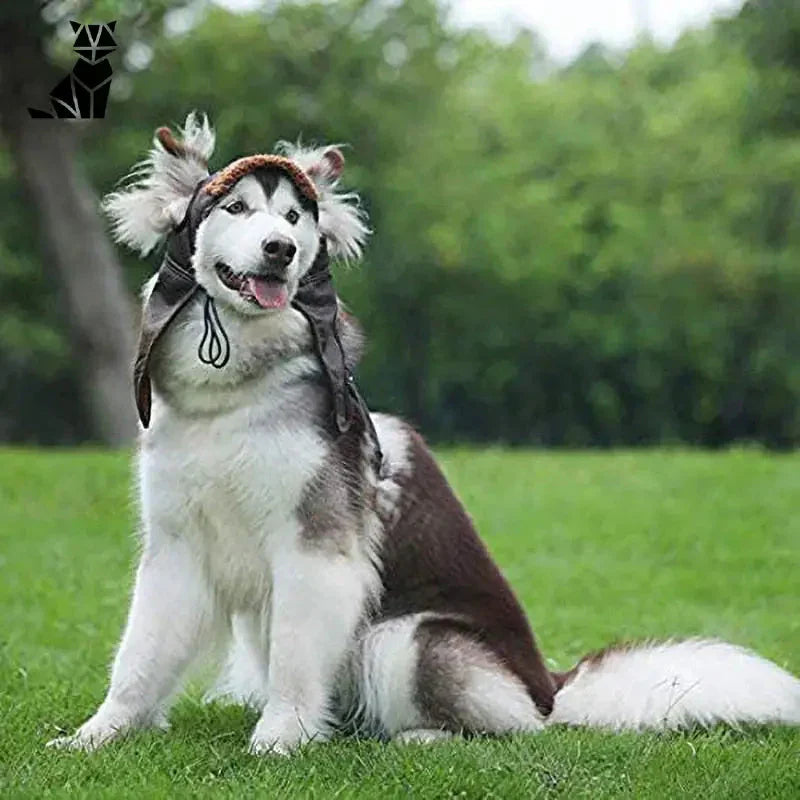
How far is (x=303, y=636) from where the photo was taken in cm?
512

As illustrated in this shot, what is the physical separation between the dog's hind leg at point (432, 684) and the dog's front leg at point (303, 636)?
0.20 meters

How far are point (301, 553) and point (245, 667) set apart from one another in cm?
89

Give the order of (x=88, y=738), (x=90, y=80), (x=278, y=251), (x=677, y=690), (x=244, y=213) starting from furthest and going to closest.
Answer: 1. (x=90, y=80)
2. (x=677, y=690)
3. (x=88, y=738)
4. (x=244, y=213)
5. (x=278, y=251)

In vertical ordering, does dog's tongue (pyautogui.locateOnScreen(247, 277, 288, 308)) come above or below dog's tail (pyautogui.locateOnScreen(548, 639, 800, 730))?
above

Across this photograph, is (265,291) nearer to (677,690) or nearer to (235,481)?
(235,481)

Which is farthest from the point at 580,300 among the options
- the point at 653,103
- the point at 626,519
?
the point at 626,519

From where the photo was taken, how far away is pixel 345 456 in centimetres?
520

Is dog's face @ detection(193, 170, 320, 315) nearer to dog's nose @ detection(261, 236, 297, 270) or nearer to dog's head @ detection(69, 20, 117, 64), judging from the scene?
dog's nose @ detection(261, 236, 297, 270)

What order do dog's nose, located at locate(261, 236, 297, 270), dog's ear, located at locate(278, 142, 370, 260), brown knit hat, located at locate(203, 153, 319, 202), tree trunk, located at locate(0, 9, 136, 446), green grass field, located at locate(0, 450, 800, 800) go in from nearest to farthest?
green grass field, located at locate(0, 450, 800, 800)
dog's nose, located at locate(261, 236, 297, 270)
brown knit hat, located at locate(203, 153, 319, 202)
dog's ear, located at locate(278, 142, 370, 260)
tree trunk, located at locate(0, 9, 136, 446)

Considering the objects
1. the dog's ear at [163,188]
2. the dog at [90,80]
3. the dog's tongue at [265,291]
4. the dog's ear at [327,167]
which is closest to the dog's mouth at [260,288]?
the dog's tongue at [265,291]

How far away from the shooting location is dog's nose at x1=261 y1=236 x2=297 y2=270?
4895 mm

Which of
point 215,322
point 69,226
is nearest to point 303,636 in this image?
point 215,322

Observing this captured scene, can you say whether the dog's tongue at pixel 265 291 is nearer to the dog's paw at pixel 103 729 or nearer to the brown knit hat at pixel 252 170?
the brown knit hat at pixel 252 170

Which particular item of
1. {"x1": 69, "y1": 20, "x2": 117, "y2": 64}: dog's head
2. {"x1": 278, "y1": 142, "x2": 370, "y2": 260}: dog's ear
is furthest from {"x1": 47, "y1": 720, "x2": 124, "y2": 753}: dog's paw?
{"x1": 69, "y1": 20, "x2": 117, "y2": 64}: dog's head
